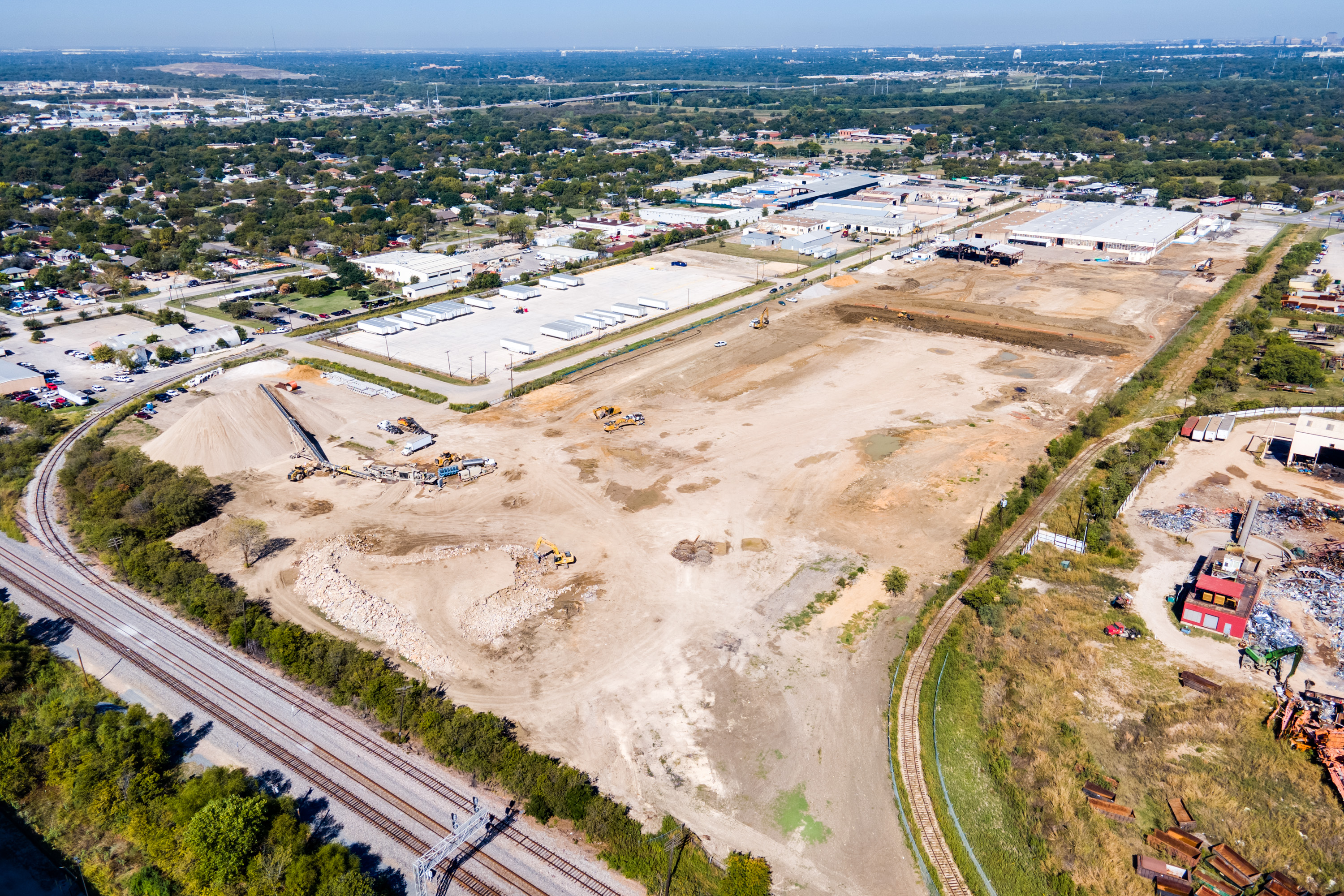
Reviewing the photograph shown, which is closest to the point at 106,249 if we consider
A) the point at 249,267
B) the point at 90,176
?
the point at 249,267

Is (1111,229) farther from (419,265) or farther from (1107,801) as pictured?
(1107,801)

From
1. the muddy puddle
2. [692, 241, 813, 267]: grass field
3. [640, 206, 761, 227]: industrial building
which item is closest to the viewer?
the muddy puddle

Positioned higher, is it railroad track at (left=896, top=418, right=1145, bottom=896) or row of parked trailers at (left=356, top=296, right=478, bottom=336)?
row of parked trailers at (left=356, top=296, right=478, bottom=336)

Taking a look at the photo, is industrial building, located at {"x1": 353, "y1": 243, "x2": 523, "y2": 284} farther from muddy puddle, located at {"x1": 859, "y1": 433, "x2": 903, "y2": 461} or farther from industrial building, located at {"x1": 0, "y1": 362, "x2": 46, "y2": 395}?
muddy puddle, located at {"x1": 859, "y1": 433, "x2": 903, "y2": 461}

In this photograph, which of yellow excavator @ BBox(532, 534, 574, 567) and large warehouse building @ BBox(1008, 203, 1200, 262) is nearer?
yellow excavator @ BBox(532, 534, 574, 567)

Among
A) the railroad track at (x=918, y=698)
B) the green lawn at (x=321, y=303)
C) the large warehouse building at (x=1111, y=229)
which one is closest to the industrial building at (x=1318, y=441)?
the railroad track at (x=918, y=698)

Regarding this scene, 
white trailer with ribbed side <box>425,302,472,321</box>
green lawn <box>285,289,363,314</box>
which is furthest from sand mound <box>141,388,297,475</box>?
green lawn <box>285,289,363,314</box>
